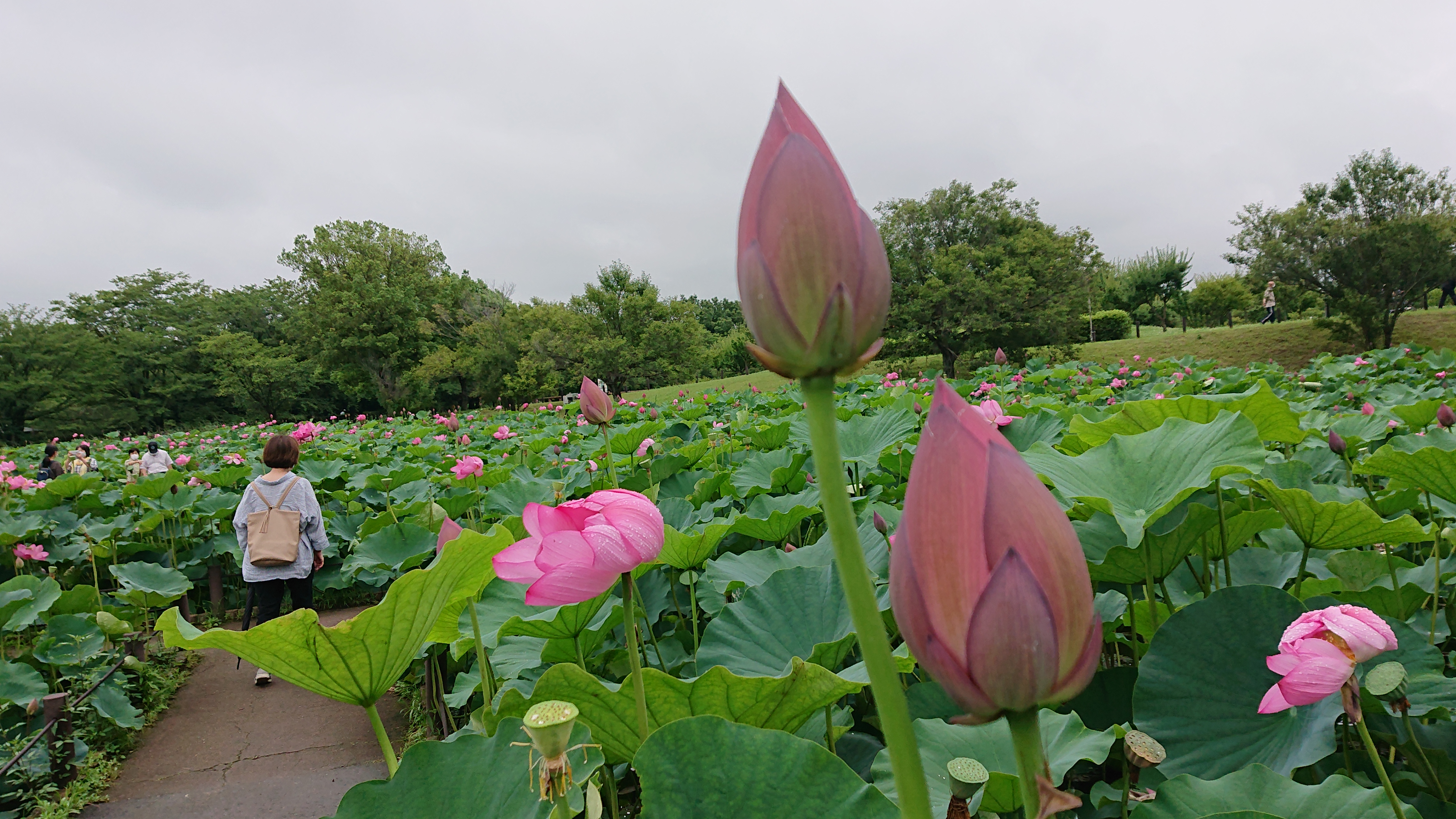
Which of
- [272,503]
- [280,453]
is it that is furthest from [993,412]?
[272,503]

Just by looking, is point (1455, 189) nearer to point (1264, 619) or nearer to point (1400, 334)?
point (1400, 334)

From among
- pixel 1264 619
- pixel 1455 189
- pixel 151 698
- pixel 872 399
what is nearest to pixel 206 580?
pixel 151 698

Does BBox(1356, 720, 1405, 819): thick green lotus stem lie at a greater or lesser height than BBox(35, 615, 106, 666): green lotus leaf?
greater

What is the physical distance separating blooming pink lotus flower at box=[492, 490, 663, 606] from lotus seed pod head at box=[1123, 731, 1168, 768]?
1.29 feet

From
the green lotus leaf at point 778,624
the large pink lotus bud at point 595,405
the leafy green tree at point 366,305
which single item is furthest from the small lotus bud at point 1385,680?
the leafy green tree at point 366,305

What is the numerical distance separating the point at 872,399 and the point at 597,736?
4.21 m

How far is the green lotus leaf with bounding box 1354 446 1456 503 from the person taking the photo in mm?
1053

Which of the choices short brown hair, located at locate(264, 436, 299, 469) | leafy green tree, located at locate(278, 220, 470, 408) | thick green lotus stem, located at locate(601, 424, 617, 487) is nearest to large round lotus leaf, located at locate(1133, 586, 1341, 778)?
thick green lotus stem, located at locate(601, 424, 617, 487)

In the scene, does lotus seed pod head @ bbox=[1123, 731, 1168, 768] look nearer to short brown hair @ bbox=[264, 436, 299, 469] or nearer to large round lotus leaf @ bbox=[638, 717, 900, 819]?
large round lotus leaf @ bbox=[638, 717, 900, 819]

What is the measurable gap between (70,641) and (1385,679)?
457 centimetres

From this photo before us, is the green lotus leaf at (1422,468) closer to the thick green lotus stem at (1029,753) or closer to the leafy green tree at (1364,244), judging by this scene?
the thick green lotus stem at (1029,753)

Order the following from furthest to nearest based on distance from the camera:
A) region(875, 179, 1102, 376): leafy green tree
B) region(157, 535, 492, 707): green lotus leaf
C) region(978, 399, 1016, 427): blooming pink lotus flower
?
region(875, 179, 1102, 376): leafy green tree, region(978, 399, 1016, 427): blooming pink lotus flower, region(157, 535, 492, 707): green lotus leaf

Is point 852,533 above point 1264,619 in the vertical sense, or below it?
above

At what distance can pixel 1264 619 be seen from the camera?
0.72 meters
